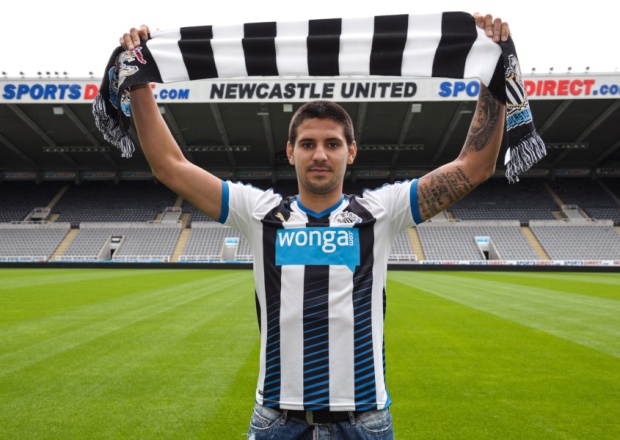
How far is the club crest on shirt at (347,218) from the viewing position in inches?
67.7

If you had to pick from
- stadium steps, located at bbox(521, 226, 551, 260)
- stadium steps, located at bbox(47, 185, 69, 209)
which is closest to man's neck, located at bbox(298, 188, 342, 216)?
stadium steps, located at bbox(521, 226, 551, 260)

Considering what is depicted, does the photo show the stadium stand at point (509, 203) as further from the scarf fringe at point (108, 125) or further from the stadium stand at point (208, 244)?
the scarf fringe at point (108, 125)

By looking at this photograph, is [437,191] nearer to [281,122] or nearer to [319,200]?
[319,200]

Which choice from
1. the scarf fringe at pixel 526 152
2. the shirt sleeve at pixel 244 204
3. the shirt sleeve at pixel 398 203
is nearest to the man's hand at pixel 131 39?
the shirt sleeve at pixel 244 204

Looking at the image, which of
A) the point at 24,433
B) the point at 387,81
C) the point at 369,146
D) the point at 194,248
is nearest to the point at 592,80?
the point at 387,81

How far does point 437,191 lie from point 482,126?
36cm

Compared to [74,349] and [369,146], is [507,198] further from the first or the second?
[74,349]

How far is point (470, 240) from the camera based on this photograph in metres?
30.1

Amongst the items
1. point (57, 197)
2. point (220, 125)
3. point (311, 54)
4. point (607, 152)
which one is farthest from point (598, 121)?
point (57, 197)

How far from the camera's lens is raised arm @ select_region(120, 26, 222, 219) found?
181 centimetres

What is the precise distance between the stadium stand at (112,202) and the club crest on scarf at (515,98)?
110 feet

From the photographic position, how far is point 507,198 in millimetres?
34031

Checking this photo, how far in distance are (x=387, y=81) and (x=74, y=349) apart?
19.5m

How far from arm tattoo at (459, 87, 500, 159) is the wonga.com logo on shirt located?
0.62 meters
